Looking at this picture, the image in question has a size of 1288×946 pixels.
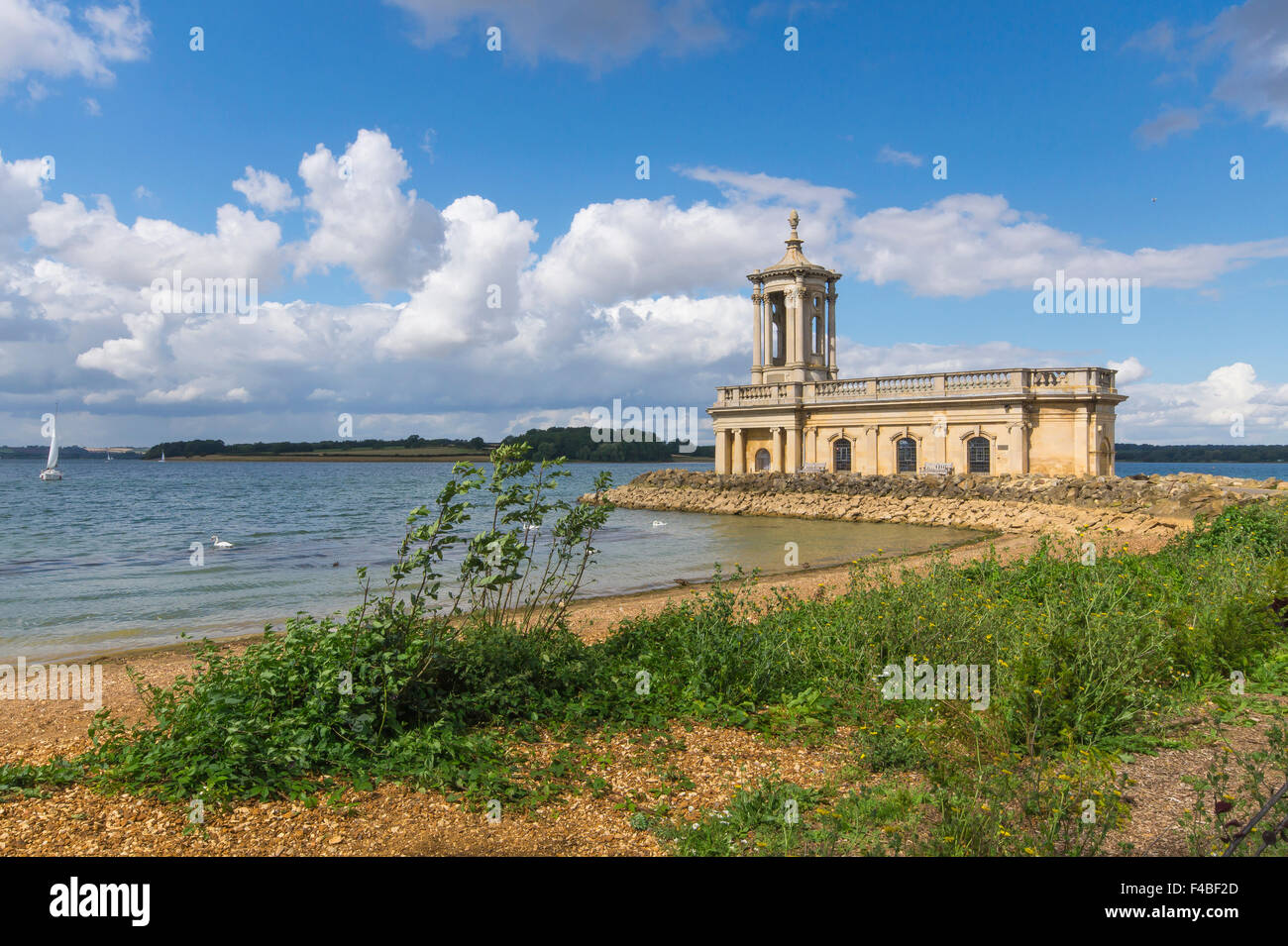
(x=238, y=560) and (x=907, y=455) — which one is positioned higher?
(x=907, y=455)

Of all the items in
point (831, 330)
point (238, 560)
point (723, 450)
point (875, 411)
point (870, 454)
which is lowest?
point (238, 560)

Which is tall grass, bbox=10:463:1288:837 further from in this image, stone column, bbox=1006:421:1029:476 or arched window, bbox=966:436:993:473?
arched window, bbox=966:436:993:473

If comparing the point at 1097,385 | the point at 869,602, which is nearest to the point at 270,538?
the point at 869,602

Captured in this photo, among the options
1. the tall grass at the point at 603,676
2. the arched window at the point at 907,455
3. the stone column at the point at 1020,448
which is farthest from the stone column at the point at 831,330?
the tall grass at the point at 603,676

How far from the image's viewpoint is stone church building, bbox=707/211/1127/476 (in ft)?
118

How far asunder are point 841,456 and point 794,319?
338 inches

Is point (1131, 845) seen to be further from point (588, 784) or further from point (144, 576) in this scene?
point (144, 576)

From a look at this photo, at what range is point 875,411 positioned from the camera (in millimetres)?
41062

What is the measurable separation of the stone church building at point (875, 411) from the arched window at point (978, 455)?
0.05m

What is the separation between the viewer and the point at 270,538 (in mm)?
30531

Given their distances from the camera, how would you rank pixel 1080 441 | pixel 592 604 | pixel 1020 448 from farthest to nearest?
pixel 1020 448 < pixel 1080 441 < pixel 592 604

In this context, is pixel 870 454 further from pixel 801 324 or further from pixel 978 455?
pixel 801 324

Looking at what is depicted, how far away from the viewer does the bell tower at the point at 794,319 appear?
44094mm

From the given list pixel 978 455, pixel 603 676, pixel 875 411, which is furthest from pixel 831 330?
pixel 603 676
